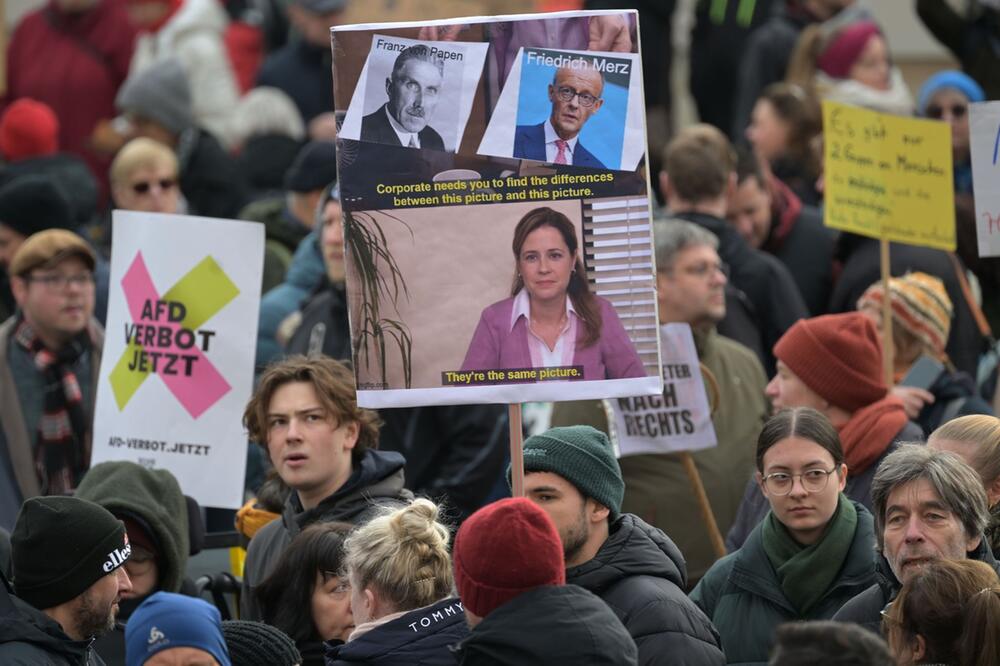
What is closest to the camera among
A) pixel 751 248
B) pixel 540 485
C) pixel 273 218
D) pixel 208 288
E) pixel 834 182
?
pixel 540 485

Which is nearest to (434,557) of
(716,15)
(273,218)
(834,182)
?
(834,182)

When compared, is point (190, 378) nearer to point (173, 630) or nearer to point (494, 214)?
point (494, 214)

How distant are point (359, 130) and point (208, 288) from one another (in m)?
2.20

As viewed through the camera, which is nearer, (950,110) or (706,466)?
(706,466)

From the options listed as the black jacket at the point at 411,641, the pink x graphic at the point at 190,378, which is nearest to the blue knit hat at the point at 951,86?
the pink x graphic at the point at 190,378

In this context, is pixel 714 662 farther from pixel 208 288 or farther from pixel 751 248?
pixel 751 248

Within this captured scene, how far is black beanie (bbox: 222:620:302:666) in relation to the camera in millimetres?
5297

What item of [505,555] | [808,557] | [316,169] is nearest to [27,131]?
[316,169]

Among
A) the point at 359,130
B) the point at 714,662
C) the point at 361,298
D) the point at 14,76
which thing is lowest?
the point at 714,662

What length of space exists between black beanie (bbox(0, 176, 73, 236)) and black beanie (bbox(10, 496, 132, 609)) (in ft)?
13.7

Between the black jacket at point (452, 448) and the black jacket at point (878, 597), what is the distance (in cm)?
260

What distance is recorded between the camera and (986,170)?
23.1 ft

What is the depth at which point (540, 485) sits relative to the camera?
18.7ft

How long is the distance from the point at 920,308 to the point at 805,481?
2186 millimetres
